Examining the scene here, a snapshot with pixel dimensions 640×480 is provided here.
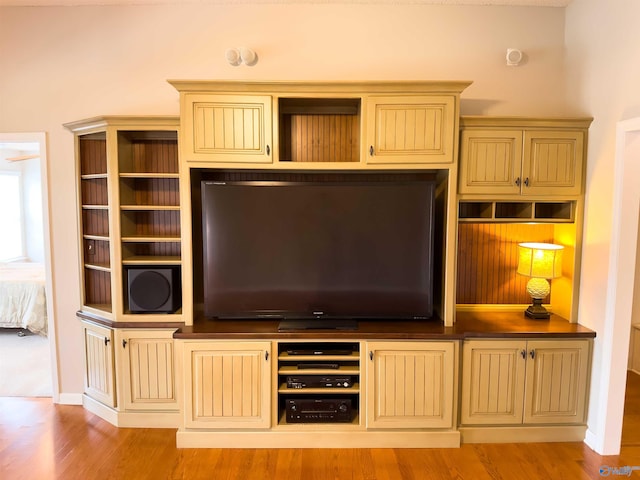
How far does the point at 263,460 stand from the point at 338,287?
1179 mm

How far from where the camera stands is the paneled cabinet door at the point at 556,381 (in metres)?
2.63

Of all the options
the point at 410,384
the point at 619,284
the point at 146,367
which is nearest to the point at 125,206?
the point at 146,367

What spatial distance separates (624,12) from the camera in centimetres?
241

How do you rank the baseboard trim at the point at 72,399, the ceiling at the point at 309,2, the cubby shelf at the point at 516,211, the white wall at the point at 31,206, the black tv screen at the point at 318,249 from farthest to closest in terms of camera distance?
the white wall at the point at 31,206, the baseboard trim at the point at 72,399, the ceiling at the point at 309,2, the cubby shelf at the point at 516,211, the black tv screen at the point at 318,249

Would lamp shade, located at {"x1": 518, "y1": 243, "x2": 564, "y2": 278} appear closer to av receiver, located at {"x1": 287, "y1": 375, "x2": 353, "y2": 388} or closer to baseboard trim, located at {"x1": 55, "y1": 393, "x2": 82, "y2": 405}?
av receiver, located at {"x1": 287, "y1": 375, "x2": 353, "y2": 388}

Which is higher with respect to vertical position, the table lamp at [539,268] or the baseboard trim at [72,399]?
the table lamp at [539,268]

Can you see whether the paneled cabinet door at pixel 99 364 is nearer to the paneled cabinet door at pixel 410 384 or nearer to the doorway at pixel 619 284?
the paneled cabinet door at pixel 410 384

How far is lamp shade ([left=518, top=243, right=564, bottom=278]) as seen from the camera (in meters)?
2.73

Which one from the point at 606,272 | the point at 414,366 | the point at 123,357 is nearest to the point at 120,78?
the point at 123,357

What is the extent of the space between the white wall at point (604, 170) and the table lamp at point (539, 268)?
0.20 m

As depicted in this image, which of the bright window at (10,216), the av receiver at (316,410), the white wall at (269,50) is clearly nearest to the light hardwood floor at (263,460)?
the av receiver at (316,410)

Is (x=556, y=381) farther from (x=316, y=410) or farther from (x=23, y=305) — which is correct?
(x=23, y=305)

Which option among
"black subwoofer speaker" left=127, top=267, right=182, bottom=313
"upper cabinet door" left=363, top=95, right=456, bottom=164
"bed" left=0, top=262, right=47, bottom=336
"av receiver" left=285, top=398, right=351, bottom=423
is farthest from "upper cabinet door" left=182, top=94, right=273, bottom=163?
"bed" left=0, top=262, right=47, bottom=336

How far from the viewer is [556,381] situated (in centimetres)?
266
